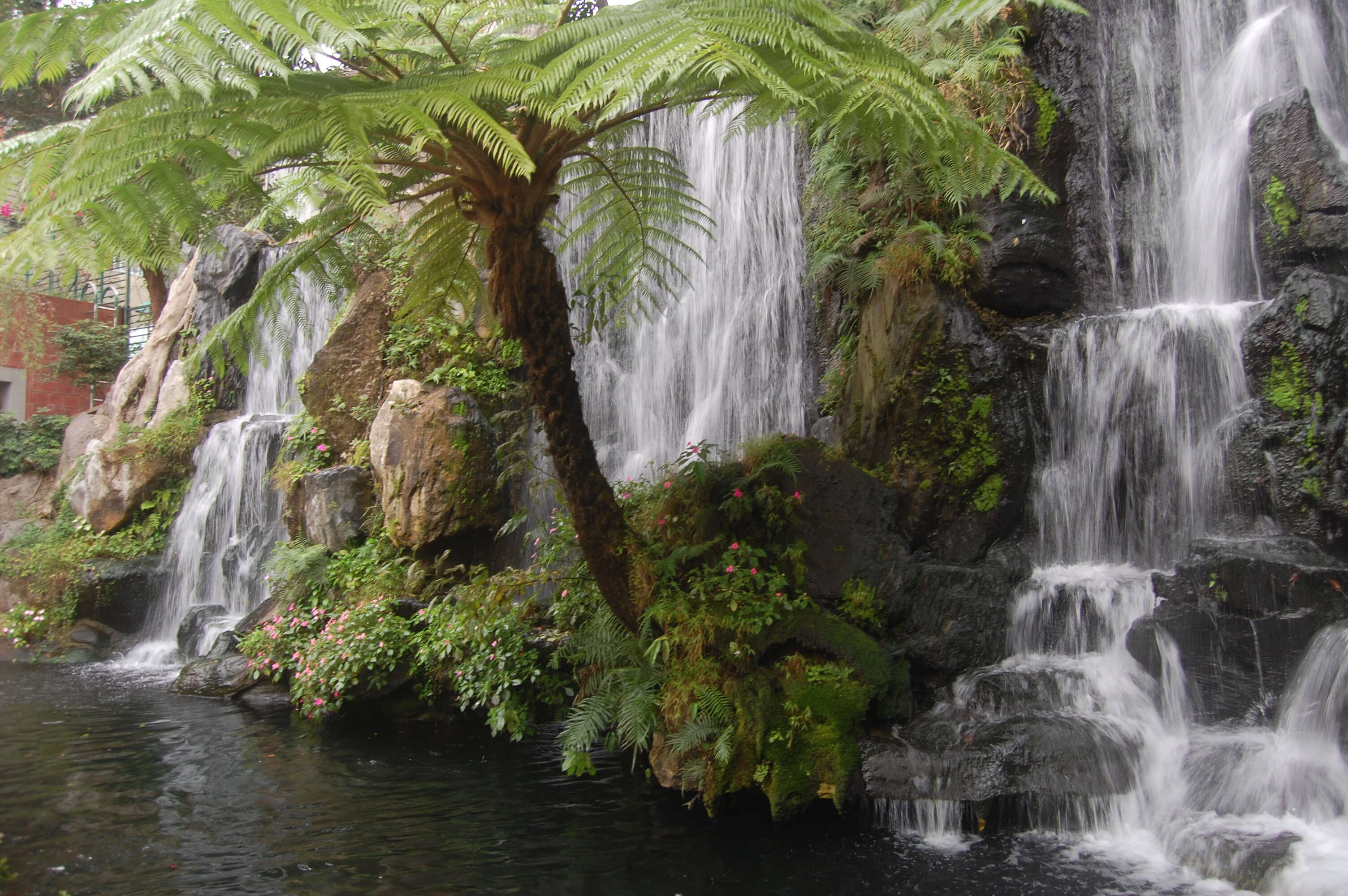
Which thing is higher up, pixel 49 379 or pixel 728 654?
pixel 49 379

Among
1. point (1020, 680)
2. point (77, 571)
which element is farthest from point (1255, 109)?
point (77, 571)

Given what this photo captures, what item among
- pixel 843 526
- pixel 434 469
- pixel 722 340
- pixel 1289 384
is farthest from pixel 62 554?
pixel 1289 384

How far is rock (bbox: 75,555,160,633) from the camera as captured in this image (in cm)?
1044

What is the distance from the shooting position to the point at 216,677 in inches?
311

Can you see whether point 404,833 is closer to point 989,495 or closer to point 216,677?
point 216,677

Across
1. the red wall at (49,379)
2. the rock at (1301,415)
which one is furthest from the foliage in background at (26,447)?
the rock at (1301,415)

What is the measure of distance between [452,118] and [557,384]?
66.9 inches

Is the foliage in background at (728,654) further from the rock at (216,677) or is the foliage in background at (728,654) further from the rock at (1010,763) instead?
the rock at (216,677)

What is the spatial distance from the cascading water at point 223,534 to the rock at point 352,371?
1.15 ft

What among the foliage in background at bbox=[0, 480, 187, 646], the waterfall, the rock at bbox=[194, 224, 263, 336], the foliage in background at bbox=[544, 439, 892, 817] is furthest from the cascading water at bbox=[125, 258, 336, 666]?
the foliage in background at bbox=[544, 439, 892, 817]

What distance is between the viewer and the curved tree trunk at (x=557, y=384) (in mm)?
4977

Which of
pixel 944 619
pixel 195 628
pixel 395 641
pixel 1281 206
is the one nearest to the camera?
pixel 944 619

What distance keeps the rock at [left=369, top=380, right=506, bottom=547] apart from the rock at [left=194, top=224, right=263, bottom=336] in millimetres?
5831

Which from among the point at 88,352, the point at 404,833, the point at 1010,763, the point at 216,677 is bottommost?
the point at 404,833
